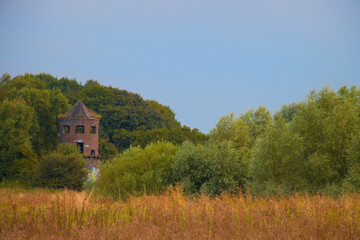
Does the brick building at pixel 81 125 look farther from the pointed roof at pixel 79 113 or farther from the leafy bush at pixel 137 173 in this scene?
the leafy bush at pixel 137 173

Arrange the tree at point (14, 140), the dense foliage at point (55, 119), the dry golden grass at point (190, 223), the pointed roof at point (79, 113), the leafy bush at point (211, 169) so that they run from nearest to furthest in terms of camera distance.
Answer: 1. the dry golden grass at point (190, 223)
2. the leafy bush at point (211, 169)
3. the tree at point (14, 140)
4. the dense foliage at point (55, 119)
5. the pointed roof at point (79, 113)

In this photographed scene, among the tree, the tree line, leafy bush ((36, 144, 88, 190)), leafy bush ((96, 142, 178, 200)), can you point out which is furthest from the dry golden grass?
the tree

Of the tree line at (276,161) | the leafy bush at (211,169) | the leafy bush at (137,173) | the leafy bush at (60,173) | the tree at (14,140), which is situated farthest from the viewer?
the tree at (14,140)

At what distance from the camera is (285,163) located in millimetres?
21906

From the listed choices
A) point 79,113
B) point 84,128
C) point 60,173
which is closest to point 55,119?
point 79,113

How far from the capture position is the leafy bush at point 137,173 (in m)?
25.7

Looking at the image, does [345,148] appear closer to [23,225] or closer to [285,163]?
[285,163]

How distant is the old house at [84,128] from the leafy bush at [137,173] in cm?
3111

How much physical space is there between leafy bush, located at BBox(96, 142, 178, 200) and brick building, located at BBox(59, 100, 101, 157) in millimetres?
31108

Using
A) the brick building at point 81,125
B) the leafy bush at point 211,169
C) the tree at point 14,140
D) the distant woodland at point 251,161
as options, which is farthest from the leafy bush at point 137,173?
the brick building at point 81,125

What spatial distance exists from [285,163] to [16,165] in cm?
3334

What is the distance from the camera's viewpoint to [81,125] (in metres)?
59.5

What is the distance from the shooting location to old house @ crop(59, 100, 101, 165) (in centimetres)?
5847

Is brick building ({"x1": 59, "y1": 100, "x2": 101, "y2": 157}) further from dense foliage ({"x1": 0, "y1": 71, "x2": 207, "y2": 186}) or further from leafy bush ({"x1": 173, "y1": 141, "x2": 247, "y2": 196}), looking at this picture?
leafy bush ({"x1": 173, "y1": 141, "x2": 247, "y2": 196})
